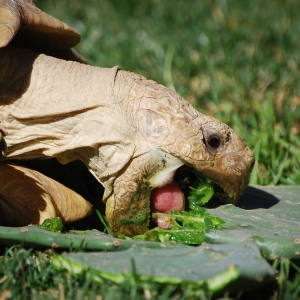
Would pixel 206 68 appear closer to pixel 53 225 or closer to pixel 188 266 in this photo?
pixel 53 225

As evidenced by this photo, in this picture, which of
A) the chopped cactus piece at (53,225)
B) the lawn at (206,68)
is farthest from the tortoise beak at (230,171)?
the chopped cactus piece at (53,225)

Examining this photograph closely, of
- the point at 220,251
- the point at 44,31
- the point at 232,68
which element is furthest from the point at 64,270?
the point at 232,68

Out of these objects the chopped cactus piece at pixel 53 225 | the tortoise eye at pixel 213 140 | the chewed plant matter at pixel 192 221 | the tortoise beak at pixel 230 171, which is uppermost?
the tortoise eye at pixel 213 140

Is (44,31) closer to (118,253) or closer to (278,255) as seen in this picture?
(118,253)

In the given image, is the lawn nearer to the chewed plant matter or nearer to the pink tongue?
the chewed plant matter

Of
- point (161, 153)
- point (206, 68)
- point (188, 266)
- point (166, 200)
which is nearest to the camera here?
point (188, 266)

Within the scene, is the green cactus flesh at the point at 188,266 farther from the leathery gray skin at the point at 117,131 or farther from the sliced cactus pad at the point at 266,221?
the leathery gray skin at the point at 117,131

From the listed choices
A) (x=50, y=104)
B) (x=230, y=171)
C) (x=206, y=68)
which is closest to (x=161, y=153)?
(x=230, y=171)
